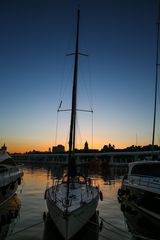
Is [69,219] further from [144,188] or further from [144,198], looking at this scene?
[144,188]

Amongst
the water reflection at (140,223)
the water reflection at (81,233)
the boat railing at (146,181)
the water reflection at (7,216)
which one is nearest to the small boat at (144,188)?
the boat railing at (146,181)

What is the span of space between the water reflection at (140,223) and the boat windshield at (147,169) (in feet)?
9.54

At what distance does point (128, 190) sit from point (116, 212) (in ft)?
→ 17.6

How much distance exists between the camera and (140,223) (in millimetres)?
18984

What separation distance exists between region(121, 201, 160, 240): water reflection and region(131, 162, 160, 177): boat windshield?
114 inches

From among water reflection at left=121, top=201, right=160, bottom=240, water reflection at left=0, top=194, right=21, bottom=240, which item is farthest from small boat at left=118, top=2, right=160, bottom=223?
water reflection at left=0, top=194, right=21, bottom=240

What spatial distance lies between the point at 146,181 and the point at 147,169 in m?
1.84

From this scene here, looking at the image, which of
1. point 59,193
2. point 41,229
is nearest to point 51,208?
point 41,229

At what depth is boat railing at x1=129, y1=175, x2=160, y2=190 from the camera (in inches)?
827

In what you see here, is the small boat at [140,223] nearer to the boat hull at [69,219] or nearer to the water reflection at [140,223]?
the water reflection at [140,223]

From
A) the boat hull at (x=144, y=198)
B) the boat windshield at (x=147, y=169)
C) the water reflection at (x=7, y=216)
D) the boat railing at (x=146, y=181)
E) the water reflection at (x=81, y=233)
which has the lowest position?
the water reflection at (x=7, y=216)

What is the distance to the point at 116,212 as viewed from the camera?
22750 mm

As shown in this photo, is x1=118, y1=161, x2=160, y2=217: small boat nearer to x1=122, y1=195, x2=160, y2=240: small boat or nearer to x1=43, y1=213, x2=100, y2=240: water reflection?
x1=122, y1=195, x2=160, y2=240: small boat

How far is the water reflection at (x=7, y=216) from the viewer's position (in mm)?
16247
